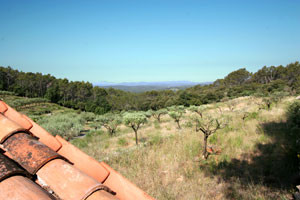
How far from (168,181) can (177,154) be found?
1.88 metres

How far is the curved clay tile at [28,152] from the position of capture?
0.97 meters

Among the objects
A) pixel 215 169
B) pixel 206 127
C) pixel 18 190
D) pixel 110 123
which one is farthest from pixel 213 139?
pixel 110 123

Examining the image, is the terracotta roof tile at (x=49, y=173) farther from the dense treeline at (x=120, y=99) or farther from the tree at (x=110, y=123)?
the dense treeline at (x=120, y=99)

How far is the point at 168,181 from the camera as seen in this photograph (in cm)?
450

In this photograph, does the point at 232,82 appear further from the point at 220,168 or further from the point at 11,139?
the point at 11,139

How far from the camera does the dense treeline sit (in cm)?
5250

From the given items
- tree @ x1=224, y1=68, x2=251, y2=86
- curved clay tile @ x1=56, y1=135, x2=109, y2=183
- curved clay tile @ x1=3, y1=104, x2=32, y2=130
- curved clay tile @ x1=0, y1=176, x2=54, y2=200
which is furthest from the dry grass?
tree @ x1=224, y1=68, x2=251, y2=86

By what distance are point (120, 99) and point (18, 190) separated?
7152 centimetres

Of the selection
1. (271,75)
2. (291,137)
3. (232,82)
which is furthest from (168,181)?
(232,82)

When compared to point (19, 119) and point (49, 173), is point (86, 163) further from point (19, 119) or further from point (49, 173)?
point (19, 119)

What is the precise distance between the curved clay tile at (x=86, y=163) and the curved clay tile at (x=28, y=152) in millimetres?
233

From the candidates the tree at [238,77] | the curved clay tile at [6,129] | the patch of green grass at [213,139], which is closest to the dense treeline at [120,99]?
the tree at [238,77]

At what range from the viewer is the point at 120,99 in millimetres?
71062

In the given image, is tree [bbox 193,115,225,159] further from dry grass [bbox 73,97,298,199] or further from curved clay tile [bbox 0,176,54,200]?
curved clay tile [bbox 0,176,54,200]
